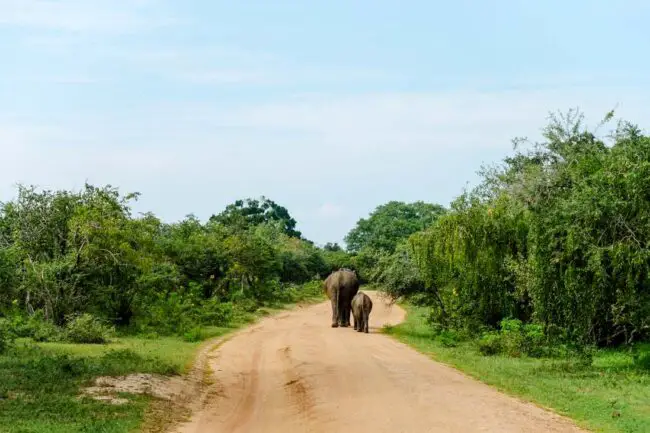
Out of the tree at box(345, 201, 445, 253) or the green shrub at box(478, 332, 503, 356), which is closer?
the green shrub at box(478, 332, 503, 356)

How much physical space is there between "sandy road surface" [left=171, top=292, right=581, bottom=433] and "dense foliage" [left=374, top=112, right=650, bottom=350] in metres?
3.55

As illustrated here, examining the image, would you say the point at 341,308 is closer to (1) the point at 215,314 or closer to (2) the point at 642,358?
(1) the point at 215,314

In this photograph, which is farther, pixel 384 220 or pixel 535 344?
pixel 384 220

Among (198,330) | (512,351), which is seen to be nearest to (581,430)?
(512,351)

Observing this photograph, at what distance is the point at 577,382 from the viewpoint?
18.3 m

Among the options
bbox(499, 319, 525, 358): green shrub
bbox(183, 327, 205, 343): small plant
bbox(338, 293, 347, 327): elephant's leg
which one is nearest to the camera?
bbox(499, 319, 525, 358): green shrub

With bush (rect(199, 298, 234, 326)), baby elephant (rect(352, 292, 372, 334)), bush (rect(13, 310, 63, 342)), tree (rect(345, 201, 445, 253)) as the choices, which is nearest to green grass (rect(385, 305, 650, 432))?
baby elephant (rect(352, 292, 372, 334))

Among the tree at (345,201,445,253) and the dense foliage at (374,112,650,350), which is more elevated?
the tree at (345,201,445,253)

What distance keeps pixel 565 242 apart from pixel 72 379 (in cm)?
1177

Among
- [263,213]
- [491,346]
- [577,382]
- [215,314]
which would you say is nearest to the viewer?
[577,382]

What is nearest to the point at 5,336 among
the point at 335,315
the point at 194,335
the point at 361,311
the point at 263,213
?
the point at 194,335

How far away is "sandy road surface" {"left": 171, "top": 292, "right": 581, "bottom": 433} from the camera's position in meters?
13.4

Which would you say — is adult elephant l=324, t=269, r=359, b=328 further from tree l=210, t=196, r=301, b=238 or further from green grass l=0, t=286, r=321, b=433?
tree l=210, t=196, r=301, b=238

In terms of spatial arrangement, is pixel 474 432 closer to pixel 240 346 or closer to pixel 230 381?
pixel 230 381
